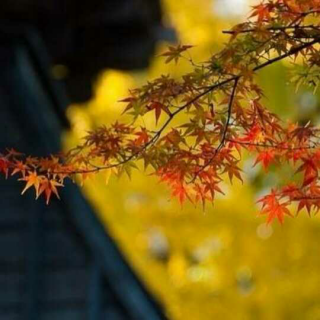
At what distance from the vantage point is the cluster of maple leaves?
293 cm

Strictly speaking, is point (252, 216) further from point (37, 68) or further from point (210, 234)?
point (37, 68)

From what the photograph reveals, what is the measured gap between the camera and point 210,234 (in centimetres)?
863

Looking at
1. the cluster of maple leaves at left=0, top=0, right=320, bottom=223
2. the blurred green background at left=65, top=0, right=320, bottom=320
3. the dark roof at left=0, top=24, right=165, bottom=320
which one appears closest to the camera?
the cluster of maple leaves at left=0, top=0, right=320, bottom=223

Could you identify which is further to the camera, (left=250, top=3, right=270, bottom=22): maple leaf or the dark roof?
the dark roof

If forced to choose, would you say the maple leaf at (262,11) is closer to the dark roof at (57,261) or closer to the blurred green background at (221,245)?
the dark roof at (57,261)

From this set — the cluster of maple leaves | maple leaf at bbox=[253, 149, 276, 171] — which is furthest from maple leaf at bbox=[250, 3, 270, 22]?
maple leaf at bbox=[253, 149, 276, 171]

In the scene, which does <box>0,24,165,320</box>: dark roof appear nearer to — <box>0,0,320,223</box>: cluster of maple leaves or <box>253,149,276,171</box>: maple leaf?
<box>0,0,320,223</box>: cluster of maple leaves

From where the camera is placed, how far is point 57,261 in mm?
4965

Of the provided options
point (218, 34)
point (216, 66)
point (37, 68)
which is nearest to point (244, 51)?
point (216, 66)

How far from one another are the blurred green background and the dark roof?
2.68 metres

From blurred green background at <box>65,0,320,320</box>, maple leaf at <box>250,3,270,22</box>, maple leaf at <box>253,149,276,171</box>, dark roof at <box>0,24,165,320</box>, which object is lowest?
maple leaf at <box>253,149,276,171</box>

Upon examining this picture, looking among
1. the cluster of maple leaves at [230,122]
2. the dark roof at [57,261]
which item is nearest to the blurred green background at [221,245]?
the dark roof at [57,261]

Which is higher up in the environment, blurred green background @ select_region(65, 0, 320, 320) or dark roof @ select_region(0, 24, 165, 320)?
blurred green background @ select_region(65, 0, 320, 320)

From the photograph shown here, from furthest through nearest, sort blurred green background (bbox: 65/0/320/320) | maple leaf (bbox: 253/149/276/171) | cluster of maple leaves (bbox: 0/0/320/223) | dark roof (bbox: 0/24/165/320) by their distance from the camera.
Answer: blurred green background (bbox: 65/0/320/320)
dark roof (bbox: 0/24/165/320)
maple leaf (bbox: 253/149/276/171)
cluster of maple leaves (bbox: 0/0/320/223)
